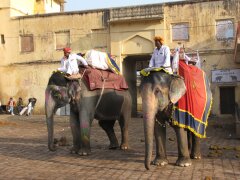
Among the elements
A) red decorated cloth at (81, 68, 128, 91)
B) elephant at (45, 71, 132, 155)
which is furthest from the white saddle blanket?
elephant at (45, 71, 132, 155)

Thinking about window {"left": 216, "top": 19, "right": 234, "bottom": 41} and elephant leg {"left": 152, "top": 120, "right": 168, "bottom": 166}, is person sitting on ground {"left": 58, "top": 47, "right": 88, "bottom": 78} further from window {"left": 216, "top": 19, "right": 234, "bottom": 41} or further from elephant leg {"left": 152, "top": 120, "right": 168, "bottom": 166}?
window {"left": 216, "top": 19, "right": 234, "bottom": 41}

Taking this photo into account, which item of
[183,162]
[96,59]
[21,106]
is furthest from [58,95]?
[21,106]

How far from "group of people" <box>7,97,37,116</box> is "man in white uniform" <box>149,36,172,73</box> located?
65.7ft

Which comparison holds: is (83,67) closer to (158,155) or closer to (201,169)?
(158,155)

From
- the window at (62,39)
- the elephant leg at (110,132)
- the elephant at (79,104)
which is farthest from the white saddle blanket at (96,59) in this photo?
the window at (62,39)

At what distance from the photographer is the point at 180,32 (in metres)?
25.3

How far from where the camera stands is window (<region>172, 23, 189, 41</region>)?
82.4ft

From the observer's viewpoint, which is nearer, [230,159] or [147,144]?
[147,144]

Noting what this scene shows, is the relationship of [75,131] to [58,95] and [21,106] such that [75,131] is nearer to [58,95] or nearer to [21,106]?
[58,95]

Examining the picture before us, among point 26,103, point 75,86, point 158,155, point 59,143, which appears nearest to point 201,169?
point 158,155

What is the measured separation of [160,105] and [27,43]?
22710mm

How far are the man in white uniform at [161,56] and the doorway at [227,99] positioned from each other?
1768 cm

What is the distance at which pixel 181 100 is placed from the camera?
7605 mm

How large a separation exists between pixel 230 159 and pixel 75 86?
3.59 metres
